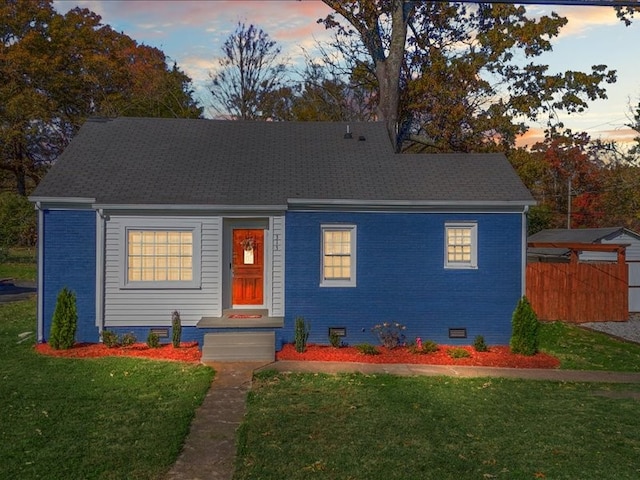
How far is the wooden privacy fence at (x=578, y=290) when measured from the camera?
18.8 m

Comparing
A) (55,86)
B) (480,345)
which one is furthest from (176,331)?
(55,86)

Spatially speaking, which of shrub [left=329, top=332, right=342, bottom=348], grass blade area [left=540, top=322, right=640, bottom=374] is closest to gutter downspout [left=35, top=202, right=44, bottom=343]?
shrub [left=329, top=332, right=342, bottom=348]

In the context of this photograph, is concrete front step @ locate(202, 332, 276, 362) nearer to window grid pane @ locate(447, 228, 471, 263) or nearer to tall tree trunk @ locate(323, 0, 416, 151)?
window grid pane @ locate(447, 228, 471, 263)

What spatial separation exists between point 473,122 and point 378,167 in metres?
10.2

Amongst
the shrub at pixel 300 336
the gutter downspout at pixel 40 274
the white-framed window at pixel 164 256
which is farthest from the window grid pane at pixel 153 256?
the shrub at pixel 300 336

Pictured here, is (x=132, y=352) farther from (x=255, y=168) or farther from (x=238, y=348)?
(x=255, y=168)

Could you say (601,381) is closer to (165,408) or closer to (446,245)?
(446,245)

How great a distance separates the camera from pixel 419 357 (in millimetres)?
11875

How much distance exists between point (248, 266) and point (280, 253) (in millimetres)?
1024

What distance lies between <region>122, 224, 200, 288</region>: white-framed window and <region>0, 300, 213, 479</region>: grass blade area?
2241mm

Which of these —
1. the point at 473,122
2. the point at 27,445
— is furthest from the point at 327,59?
the point at 27,445

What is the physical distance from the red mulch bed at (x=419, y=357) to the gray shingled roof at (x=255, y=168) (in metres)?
3.34

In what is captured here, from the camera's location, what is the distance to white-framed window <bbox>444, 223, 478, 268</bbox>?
517 inches

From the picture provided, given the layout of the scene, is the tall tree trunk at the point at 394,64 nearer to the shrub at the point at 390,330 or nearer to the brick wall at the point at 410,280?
the brick wall at the point at 410,280
